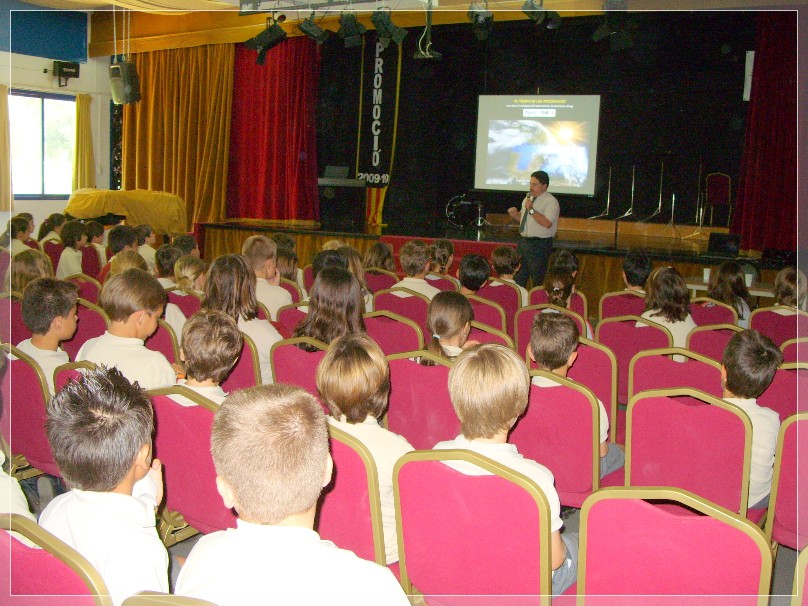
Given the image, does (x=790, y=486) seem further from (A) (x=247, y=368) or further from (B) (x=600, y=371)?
(A) (x=247, y=368)


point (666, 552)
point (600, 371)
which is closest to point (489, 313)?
point (600, 371)

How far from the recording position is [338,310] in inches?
134

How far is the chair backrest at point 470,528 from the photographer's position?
1.72 metres

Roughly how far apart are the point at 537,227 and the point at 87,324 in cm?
507

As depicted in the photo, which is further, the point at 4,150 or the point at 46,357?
the point at 4,150

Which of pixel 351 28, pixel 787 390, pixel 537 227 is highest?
pixel 351 28

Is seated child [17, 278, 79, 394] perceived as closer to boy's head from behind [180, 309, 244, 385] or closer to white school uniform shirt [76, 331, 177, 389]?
white school uniform shirt [76, 331, 177, 389]

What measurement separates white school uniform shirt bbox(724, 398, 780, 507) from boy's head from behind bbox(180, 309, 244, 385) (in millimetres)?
1721

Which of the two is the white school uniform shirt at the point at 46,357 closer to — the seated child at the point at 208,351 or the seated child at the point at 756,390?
the seated child at the point at 208,351

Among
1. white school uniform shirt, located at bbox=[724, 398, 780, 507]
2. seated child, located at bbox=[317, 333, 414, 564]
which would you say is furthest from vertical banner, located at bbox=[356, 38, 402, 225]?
seated child, located at bbox=[317, 333, 414, 564]

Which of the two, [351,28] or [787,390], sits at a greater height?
[351,28]

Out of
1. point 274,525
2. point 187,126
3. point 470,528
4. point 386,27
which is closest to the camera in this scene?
point 274,525

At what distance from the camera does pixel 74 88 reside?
13.0m

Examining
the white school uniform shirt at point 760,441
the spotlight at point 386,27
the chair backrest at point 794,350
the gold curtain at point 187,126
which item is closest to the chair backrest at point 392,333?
the white school uniform shirt at point 760,441
